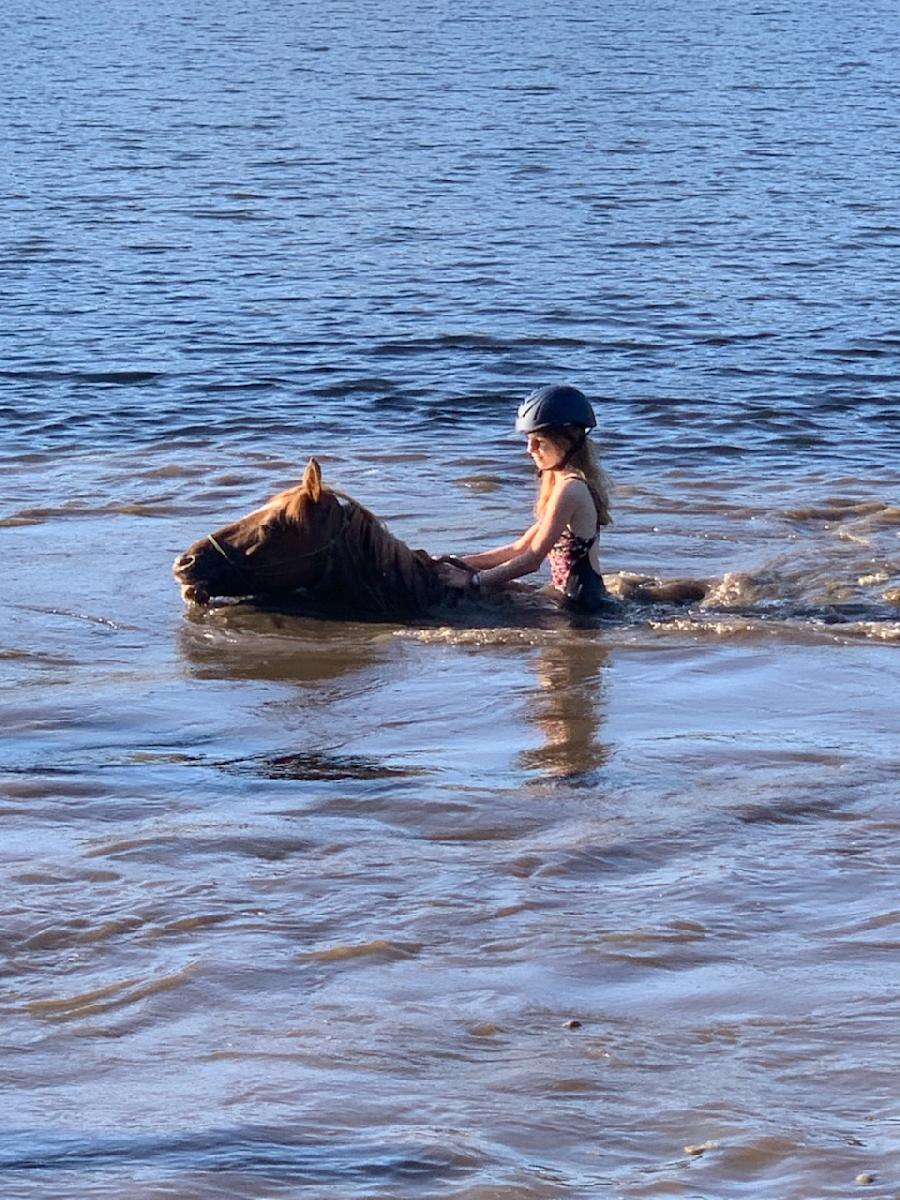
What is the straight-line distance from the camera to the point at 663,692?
7.16 metres

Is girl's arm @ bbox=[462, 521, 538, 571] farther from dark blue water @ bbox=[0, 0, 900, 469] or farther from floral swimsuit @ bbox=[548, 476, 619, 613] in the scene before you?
dark blue water @ bbox=[0, 0, 900, 469]

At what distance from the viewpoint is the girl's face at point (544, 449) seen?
834 centimetres

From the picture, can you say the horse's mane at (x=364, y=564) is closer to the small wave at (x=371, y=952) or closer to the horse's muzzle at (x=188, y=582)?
the horse's muzzle at (x=188, y=582)

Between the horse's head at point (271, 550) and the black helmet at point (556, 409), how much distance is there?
0.96m

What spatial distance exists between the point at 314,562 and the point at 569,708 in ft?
5.69

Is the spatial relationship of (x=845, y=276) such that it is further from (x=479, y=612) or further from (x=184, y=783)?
(x=184, y=783)

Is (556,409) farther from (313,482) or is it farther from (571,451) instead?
(313,482)

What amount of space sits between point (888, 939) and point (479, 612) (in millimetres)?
4089

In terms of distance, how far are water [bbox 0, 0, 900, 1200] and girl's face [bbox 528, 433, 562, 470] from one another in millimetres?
801

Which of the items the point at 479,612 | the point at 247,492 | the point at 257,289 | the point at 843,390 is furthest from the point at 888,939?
the point at 257,289

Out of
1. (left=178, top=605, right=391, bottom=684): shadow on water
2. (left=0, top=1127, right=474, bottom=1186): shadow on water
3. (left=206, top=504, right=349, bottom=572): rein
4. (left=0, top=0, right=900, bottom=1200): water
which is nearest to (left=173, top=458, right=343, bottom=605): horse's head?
(left=206, top=504, right=349, bottom=572): rein

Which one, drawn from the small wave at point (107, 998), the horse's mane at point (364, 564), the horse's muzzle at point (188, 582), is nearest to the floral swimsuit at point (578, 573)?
the horse's mane at point (364, 564)

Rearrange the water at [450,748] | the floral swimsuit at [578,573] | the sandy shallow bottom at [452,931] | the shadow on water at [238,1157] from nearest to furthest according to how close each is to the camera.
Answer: the shadow on water at [238,1157] → the sandy shallow bottom at [452,931] → the water at [450,748] → the floral swimsuit at [578,573]

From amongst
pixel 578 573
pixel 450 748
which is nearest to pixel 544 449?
pixel 578 573
